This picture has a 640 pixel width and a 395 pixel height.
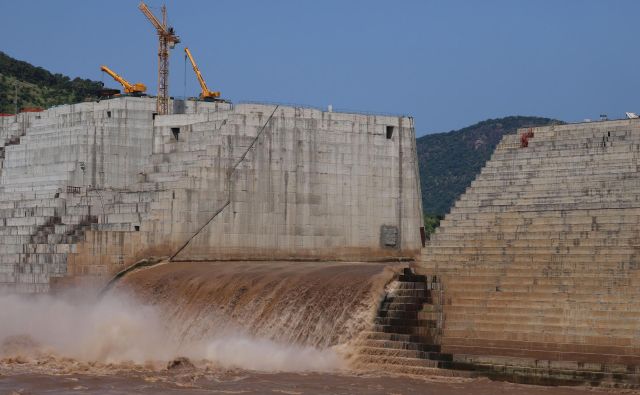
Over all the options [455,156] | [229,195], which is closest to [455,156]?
[455,156]

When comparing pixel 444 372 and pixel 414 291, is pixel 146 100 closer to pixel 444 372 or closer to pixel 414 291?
pixel 414 291

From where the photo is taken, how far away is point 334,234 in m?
64.1

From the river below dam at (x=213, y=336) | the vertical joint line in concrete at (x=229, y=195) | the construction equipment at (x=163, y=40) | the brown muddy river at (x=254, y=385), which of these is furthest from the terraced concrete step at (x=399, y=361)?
the construction equipment at (x=163, y=40)

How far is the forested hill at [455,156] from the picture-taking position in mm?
174500

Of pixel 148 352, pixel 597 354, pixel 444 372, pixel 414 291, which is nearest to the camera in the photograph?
pixel 597 354

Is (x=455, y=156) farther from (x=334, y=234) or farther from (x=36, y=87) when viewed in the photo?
(x=334, y=234)

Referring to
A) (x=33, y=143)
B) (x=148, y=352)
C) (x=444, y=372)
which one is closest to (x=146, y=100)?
(x=33, y=143)

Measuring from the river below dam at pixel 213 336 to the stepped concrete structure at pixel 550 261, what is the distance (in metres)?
1.44

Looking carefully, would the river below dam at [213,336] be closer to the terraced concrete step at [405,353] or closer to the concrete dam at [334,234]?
the concrete dam at [334,234]

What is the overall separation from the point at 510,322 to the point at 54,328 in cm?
2257

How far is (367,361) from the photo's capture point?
41.5 metres

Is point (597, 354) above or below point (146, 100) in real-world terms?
below

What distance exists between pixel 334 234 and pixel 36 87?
5465 centimetres

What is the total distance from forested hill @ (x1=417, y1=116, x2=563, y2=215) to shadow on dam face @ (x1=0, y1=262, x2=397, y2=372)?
4523 inches
